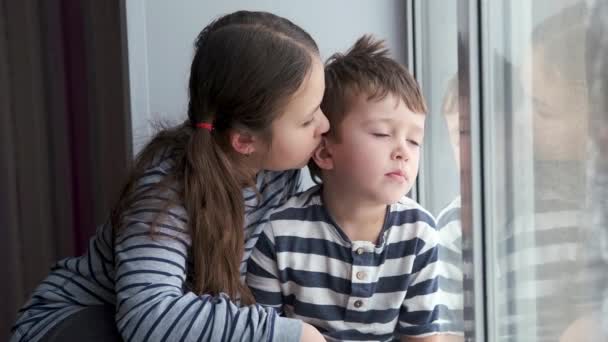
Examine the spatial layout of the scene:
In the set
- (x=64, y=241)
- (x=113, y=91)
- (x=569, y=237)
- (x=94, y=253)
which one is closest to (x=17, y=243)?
(x=64, y=241)

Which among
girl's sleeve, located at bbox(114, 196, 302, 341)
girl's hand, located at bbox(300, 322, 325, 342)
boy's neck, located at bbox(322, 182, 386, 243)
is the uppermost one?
boy's neck, located at bbox(322, 182, 386, 243)

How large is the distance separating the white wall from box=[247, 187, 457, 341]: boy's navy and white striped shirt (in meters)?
0.40

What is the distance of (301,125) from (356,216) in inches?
7.3

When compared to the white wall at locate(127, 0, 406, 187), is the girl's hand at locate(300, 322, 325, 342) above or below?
below

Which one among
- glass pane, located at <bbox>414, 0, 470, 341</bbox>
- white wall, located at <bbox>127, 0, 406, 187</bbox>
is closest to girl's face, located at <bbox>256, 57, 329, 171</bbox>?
glass pane, located at <bbox>414, 0, 470, 341</bbox>

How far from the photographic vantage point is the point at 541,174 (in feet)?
3.05

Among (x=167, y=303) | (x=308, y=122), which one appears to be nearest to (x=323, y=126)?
(x=308, y=122)

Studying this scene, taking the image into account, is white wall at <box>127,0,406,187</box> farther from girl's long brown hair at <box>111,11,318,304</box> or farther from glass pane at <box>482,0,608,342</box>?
glass pane at <box>482,0,608,342</box>

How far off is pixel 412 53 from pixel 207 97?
0.50m

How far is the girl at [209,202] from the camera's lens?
41.7 inches

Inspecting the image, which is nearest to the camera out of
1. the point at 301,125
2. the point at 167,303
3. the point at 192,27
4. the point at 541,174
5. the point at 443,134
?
the point at 541,174

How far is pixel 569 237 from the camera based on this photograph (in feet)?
2.83

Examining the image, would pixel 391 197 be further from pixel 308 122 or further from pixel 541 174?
pixel 541 174

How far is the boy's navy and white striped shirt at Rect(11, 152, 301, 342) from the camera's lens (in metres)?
1.04
